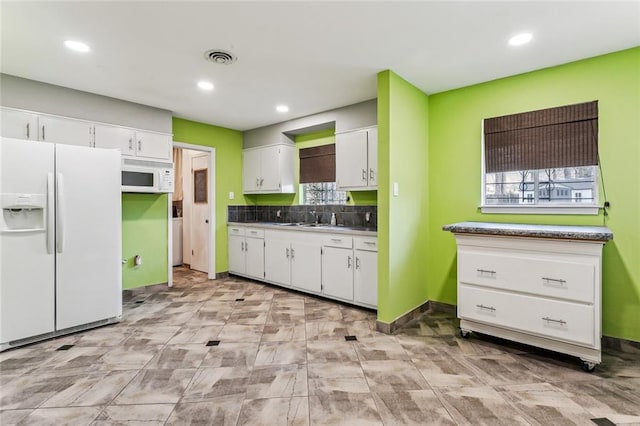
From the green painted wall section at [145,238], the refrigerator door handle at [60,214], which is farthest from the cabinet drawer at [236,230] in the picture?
the refrigerator door handle at [60,214]

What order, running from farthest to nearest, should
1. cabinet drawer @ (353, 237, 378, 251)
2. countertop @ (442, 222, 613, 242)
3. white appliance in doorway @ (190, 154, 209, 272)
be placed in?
1. white appliance in doorway @ (190, 154, 209, 272)
2. cabinet drawer @ (353, 237, 378, 251)
3. countertop @ (442, 222, 613, 242)

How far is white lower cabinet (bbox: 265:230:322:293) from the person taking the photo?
400 cm

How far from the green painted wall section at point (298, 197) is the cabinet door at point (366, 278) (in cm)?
92

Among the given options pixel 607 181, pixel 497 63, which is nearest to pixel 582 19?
pixel 497 63

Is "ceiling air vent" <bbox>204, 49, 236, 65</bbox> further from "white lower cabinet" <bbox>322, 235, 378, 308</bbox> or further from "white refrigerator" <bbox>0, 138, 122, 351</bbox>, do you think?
"white lower cabinet" <bbox>322, 235, 378, 308</bbox>

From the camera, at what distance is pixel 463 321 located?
2861 mm

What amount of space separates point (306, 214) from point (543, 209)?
307cm

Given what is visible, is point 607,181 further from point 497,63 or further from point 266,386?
point 266,386

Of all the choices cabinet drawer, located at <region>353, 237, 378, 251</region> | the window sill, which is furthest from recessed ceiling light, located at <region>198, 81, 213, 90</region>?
the window sill

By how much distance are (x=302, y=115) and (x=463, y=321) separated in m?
3.27

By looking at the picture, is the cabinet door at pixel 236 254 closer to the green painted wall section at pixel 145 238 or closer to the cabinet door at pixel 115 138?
the green painted wall section at pixel 145 238

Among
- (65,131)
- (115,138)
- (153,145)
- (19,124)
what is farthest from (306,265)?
(19,124)

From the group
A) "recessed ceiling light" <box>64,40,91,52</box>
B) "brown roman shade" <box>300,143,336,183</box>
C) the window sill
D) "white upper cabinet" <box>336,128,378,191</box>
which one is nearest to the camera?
"recessed ceiling light" <box>64,40,91,52</box>

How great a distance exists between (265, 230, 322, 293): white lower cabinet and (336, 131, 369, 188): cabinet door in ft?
2.70
